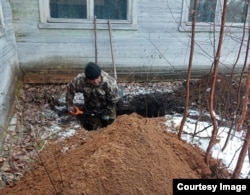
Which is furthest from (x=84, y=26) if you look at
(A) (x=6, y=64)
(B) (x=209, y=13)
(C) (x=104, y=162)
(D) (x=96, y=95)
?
(C) (x=104, y=162)

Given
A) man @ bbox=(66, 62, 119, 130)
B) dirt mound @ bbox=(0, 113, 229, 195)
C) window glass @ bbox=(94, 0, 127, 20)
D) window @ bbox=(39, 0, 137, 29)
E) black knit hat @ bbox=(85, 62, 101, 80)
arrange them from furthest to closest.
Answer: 1. window glass @ bbox=(94, 0, 127, 20)
2. window @ bbox=(39, 0, 137, 29)
3. man @ bbox=(66, 62, 119, 130)
4. black knit hat @ bbox=(85, 62, 101, 80)
5. dirt mound @ bbox=(0, 113, 229, 195)

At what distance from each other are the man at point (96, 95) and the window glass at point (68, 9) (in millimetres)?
2181

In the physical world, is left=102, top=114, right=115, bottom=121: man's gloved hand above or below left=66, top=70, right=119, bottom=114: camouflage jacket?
below

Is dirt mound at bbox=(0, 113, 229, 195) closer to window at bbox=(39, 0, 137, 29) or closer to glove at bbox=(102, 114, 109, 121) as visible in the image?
glove at bbox=(102, 114, 109, 121)

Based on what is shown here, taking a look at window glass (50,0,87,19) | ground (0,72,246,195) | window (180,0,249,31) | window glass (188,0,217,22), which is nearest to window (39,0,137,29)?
window glass (50,0,87,19)

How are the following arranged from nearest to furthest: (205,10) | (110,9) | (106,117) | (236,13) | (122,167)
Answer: (122,167)
(106,117)
(110,9)
(205,10)
(236,13)

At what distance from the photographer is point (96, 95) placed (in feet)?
14.5

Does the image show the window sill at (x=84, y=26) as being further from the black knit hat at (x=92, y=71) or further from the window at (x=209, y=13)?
the black knit hat at (x=92, y=71)

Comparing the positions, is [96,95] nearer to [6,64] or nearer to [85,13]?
[6,64]

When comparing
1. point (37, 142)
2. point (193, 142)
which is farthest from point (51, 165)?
point (193, 142)

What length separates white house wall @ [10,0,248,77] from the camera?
227 inches

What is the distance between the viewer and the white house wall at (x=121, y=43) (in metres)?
5.77

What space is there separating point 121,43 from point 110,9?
841 mm

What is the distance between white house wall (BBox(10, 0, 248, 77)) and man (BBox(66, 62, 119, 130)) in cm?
193
